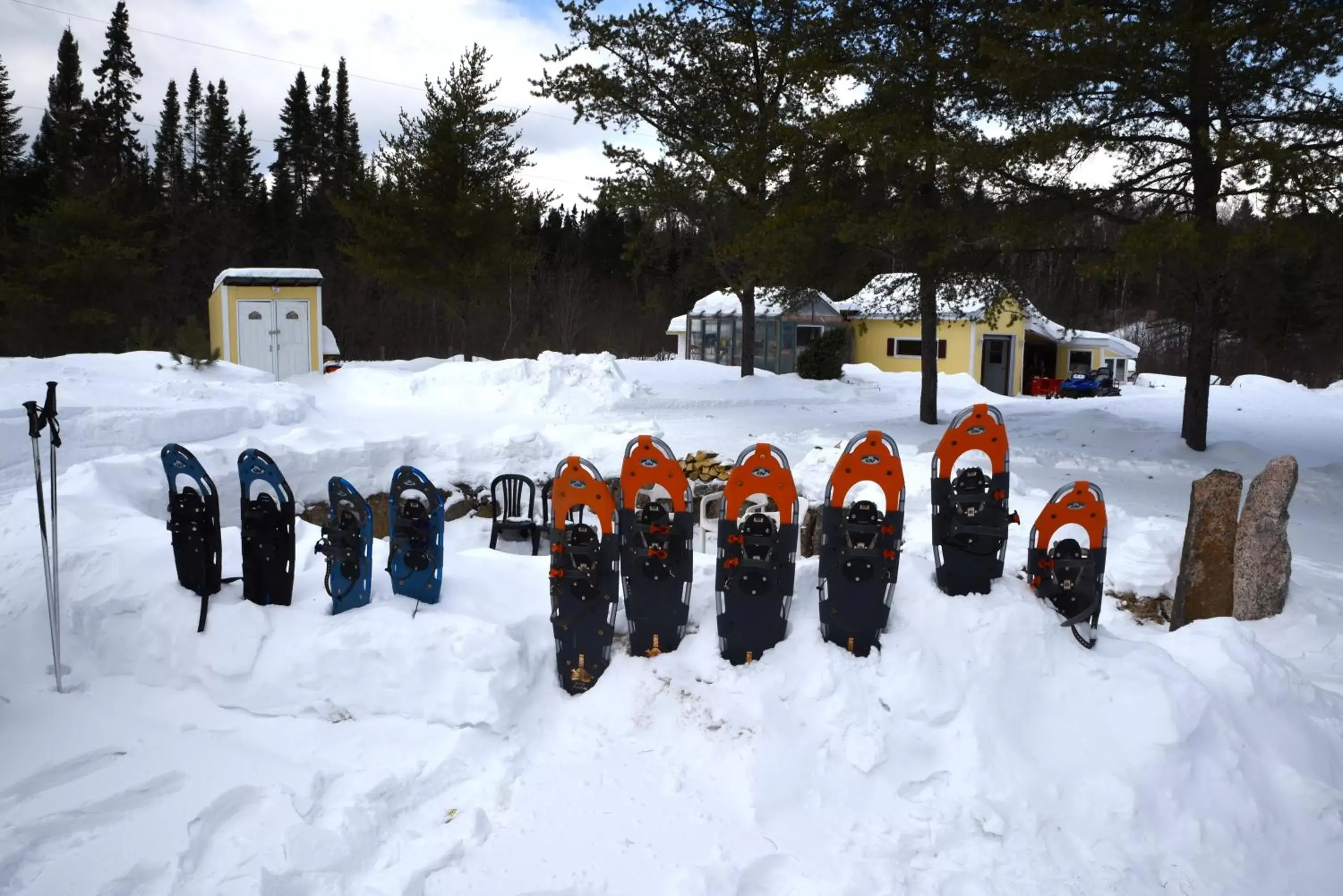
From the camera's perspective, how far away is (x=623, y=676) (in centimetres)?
422

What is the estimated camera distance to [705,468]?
11055 millimetres

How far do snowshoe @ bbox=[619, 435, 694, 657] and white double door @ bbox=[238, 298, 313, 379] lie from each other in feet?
55.4

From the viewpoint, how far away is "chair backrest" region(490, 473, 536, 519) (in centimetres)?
828

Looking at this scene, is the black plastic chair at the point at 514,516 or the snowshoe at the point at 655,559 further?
the black plastic chair at the point at 514,516

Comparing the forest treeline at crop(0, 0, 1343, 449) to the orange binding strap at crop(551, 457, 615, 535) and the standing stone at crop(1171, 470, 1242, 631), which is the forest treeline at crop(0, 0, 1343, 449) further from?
the orange binding strap at crop(551, 457, 615, 535)


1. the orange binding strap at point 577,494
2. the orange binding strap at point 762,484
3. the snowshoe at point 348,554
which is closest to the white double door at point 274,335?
the snowshoe at point 348,554

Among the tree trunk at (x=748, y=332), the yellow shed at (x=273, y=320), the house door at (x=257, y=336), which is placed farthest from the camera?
the tree trunk at (x=748, y=332)

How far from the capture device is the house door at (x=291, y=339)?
18.9m

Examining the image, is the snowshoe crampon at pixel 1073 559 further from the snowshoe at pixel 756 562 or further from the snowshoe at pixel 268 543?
the snowshoe at pixel 268 543

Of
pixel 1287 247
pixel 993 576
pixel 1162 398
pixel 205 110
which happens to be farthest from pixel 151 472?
pixel 205 110

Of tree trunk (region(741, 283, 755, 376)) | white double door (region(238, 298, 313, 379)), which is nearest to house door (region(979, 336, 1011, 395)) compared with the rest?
tree trunk (region(741, 283, 755, 376))

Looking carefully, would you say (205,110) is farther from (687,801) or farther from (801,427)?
(687,801)

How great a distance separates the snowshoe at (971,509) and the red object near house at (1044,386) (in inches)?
1039

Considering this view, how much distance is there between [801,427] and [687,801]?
1181 cm
